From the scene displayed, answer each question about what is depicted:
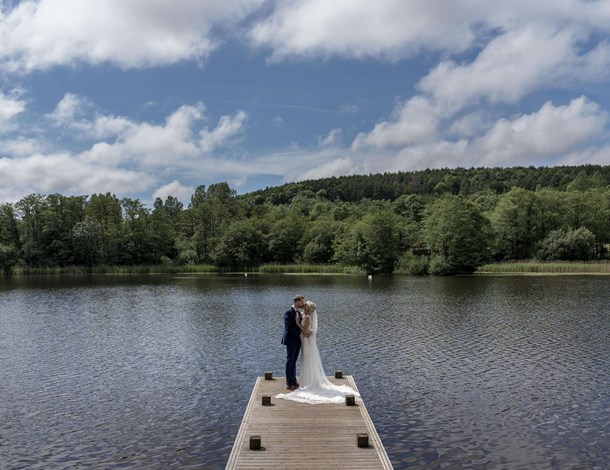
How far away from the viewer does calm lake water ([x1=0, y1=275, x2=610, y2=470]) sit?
1245cm

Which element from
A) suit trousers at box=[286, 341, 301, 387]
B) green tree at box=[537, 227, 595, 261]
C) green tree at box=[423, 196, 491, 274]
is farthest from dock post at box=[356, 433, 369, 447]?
green tree at box=[537, 227, 595, 261]

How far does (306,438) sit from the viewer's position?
1123 cm

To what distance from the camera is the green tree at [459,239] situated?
82.6 metres

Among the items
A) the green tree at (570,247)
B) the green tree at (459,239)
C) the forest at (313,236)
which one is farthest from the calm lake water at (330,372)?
the green tree at (570,247)

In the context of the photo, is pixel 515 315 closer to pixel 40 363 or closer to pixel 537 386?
pixel 537 386

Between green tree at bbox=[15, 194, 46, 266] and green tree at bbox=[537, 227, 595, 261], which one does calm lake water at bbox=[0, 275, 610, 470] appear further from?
green tree at bbox=[15, 194, 46, 266]

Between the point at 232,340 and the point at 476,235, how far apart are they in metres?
65.0

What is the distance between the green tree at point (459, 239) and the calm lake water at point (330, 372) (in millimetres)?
43770

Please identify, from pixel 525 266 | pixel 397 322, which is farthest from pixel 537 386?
pixel 525 266

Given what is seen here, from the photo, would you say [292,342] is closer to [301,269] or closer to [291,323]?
[291,323]

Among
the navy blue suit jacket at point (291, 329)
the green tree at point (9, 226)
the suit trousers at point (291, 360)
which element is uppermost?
the green tree at point (9, 226)

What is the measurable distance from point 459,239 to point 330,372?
6797 centimetres

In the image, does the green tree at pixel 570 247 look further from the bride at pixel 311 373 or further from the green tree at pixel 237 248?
the bride at pixel 311 373

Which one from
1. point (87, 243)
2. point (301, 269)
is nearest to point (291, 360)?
point (301, 269)
